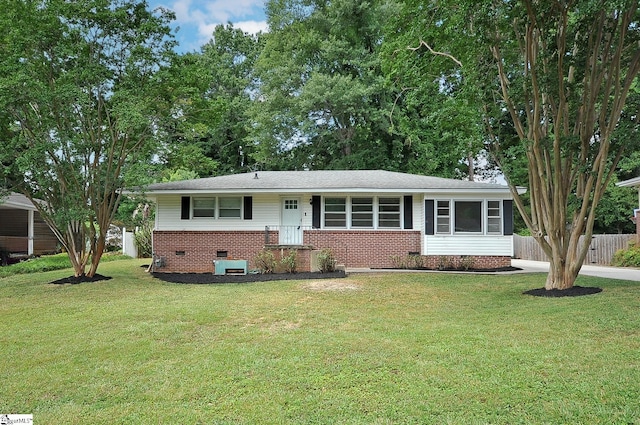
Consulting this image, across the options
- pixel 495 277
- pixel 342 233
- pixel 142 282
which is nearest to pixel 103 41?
pixel 142 282

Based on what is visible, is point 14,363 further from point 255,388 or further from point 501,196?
point 501,196

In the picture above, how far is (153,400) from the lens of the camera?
365 centimetres

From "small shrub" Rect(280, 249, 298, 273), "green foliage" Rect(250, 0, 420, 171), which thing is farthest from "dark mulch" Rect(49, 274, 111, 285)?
"green foliage" Rect(250, 0, 420, 171)

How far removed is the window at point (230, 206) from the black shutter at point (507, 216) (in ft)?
29.0

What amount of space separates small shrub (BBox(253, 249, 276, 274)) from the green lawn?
14.1ft

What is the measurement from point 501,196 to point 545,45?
275 inches

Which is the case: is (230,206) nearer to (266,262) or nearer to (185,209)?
(185,209)

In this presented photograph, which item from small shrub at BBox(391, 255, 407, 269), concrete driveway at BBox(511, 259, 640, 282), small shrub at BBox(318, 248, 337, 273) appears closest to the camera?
concrete driveway at BBox(511, 259, 640, 282)

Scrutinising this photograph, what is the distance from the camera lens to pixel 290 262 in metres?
12.9

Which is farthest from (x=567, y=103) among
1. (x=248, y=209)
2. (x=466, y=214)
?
(x=248, y=209)

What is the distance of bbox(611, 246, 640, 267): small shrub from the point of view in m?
15.2

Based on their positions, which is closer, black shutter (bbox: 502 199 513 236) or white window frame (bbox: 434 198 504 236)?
black shutter (bbox: 502 199 513 236)

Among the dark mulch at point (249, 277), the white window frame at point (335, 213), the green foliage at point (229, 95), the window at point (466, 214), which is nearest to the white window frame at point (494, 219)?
the window at point (466, 214)

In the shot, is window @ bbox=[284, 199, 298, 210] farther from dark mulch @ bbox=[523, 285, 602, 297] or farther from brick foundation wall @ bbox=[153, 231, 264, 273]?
dark mulch @ bbox=[523, 285, 602, 297]
